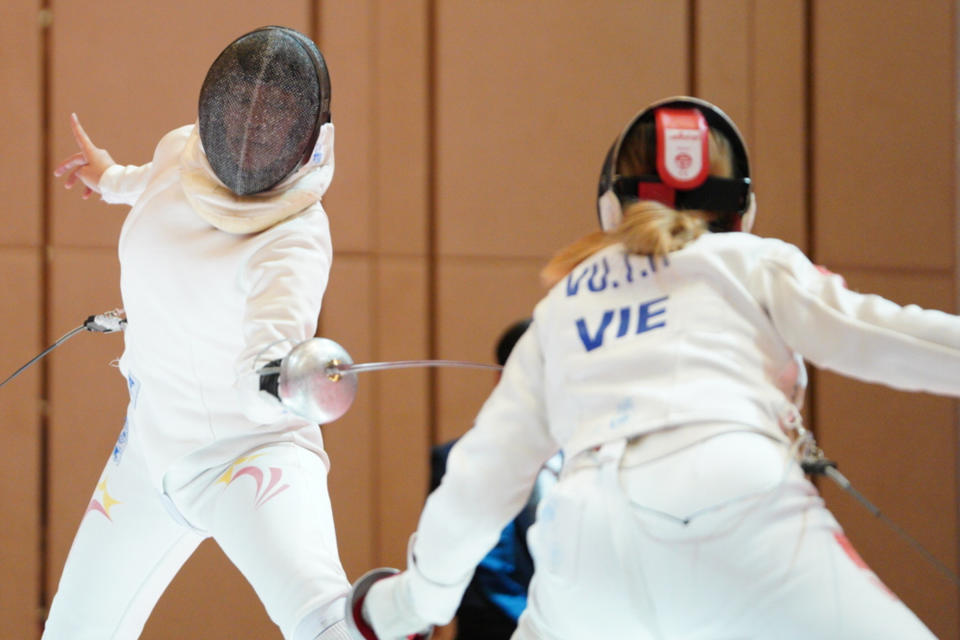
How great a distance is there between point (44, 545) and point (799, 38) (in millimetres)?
2766

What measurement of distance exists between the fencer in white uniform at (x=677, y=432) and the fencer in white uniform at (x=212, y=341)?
0.40 meters

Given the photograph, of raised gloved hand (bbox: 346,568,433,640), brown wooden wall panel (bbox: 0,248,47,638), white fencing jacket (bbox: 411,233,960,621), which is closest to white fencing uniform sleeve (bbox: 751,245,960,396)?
white fencing jacket (bbox: 411,233,960,621)

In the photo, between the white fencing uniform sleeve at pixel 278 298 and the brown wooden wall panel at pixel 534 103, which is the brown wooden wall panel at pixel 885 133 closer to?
the brown wooden wall panel at pixel 534 103

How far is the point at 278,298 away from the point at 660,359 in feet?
2.10

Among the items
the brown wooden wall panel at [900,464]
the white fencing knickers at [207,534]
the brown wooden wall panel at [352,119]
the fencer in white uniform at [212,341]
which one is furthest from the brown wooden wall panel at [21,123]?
the brown wooden wall panel at [900,464]

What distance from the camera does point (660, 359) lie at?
119cm

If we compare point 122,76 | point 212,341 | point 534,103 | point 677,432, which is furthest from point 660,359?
point 534,103

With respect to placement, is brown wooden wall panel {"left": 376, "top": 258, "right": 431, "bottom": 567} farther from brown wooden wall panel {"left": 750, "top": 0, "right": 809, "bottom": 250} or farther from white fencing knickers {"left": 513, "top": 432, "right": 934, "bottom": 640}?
white fencing knickers {"left": 513, "top": 432, "right": 934, "bottom": 640}

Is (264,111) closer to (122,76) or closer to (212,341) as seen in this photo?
(212,341)

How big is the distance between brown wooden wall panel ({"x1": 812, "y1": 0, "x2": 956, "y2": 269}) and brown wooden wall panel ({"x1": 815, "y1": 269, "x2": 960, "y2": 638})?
13 cm

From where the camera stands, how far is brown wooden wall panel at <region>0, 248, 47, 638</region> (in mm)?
2592

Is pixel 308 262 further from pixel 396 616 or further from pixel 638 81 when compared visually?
pixel 638 81

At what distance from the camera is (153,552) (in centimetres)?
178

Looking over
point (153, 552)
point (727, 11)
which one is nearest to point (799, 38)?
point (727, 11)
